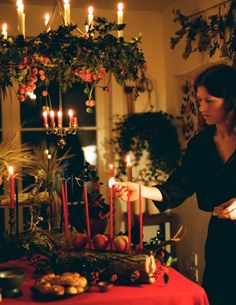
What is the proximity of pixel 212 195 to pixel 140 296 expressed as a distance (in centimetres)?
77

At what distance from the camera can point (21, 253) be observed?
7.24 ft

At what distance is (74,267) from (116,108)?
3049mm

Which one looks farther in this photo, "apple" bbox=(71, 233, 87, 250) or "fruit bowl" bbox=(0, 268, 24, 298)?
"apple" bbox=(71, 233, 87, 250)

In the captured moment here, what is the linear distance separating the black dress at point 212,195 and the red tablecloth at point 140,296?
0.47 metres

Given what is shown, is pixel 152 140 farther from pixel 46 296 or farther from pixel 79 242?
pixel 46 296

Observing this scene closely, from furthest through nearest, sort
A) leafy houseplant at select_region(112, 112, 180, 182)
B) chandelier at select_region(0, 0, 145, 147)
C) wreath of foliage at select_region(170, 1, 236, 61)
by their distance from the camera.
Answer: leafy houseplant at select_region(112, 112, 180, 182), wreath of foliage at select_region(170, 1, 236, 61), chandelier at select_region(0, 0, 145, 147)

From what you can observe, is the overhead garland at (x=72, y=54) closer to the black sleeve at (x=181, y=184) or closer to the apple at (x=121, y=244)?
the black sleeve at (x=181, y=184)

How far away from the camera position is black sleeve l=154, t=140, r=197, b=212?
2.40 meters

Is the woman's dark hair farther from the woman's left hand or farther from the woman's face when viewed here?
the woman's left hand

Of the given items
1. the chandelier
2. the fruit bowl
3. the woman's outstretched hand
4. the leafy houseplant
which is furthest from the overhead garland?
the leafy houseplant

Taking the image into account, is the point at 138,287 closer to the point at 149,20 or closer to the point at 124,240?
the point at 124,240

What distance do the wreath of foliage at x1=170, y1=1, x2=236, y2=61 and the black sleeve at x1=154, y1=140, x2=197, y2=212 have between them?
127 centimetres

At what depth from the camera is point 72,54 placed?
2.09m

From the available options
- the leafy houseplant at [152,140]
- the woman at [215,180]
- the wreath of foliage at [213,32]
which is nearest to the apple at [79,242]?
the woman at [215,180]
